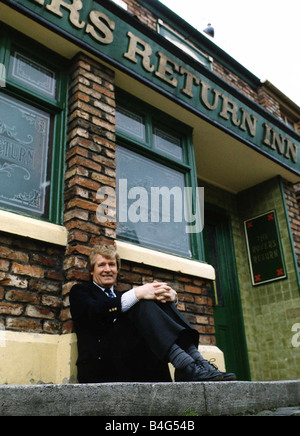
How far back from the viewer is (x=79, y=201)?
3400mm

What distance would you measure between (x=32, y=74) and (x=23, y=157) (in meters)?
0.85

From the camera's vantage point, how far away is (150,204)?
4.36 metres

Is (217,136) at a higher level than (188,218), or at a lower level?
higher

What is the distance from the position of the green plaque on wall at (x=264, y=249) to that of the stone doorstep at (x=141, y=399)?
3.70 metres

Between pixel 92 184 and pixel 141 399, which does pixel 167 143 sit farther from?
pixel 141 399

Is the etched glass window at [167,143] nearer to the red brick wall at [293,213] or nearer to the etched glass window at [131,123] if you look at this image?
the etched glass window at [131,123]

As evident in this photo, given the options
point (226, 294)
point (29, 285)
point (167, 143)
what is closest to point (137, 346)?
point (29, 285)

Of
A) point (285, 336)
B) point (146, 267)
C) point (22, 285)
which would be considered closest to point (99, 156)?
point (146, 267)

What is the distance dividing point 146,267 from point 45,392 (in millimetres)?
2324

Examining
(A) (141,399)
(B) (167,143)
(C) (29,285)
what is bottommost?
(A) (141,399)

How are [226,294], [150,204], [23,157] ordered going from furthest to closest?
[226,294] → [150,204] → [23,157]

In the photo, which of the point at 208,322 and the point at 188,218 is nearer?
the point at 208,322

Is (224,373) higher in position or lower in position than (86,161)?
lower

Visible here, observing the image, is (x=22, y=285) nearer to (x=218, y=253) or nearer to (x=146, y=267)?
(x=146, y=267)
